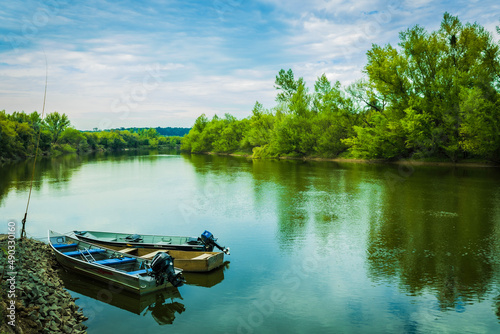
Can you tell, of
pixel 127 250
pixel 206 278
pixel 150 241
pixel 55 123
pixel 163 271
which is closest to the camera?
pixel 163 271

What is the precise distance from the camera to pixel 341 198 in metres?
28.0

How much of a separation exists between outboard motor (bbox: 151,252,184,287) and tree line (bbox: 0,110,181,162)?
5622 mm

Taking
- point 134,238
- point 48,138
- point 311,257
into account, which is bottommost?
point 311,257

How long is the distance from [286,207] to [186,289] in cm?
1334

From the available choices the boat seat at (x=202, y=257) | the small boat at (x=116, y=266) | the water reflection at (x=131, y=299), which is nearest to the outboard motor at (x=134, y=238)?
the small boat at (x=116, y=266)

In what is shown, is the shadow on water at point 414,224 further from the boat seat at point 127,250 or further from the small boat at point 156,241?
the boat seat at point 127,250

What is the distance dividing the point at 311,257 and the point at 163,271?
6229mm

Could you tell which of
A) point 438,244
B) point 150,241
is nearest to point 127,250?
point 150,241

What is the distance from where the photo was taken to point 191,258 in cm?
1405

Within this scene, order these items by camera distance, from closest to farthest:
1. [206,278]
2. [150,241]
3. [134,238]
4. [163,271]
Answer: [163,271] < [206,278] < [134,238] < [150,241]

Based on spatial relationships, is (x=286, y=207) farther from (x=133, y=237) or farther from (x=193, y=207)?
(x=133, y=237)

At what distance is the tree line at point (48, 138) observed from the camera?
72.2 m

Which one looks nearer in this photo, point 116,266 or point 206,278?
point 116,266

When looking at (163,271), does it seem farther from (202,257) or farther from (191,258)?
(191,258)
